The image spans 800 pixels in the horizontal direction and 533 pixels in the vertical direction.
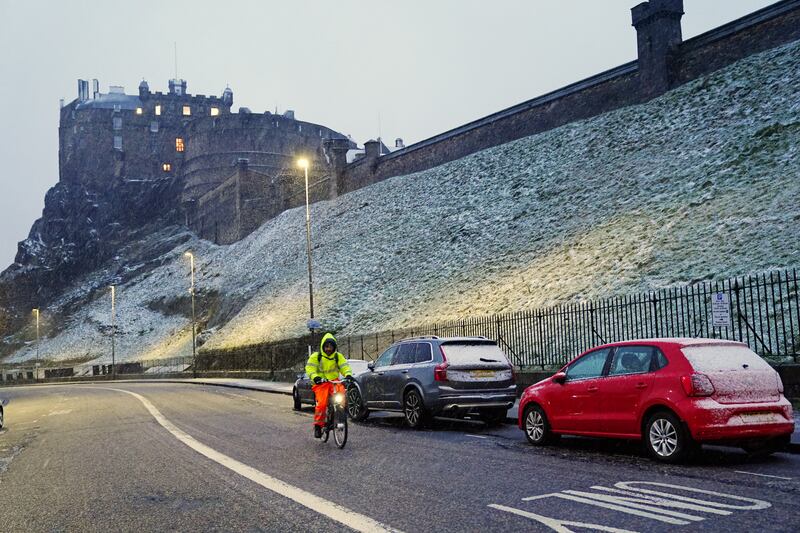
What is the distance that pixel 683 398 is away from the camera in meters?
9.23

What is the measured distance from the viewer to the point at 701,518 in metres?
6.38

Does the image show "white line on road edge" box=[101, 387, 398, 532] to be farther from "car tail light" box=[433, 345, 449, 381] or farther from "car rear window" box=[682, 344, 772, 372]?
"car rear window" box=[682, 344, 772, 372]

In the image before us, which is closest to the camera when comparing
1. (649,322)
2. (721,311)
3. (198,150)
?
(721,311)

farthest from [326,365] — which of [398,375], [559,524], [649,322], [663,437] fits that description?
[649,322]

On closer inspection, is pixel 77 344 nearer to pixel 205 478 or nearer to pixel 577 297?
pixel 577 297

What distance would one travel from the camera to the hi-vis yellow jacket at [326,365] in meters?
12.4

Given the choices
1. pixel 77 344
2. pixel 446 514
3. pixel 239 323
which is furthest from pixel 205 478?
pixel 77 344

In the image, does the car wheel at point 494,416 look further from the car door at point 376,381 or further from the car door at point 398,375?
the car door at point 376,381

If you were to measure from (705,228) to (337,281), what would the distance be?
90.8 ft

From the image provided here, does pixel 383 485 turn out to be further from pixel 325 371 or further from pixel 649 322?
pixel 649 322

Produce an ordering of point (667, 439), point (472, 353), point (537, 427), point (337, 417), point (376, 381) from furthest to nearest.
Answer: point (376, 381)
point (472, 353)
point (337, 417)
point (537, 427)
point (667, 439)

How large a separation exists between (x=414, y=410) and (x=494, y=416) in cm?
173

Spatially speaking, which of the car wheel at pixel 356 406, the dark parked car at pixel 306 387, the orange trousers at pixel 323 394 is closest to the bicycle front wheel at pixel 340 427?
the orange trousers at pixel 323 394

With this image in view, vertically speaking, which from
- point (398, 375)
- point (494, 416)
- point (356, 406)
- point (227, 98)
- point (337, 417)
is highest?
point (227, 98)
